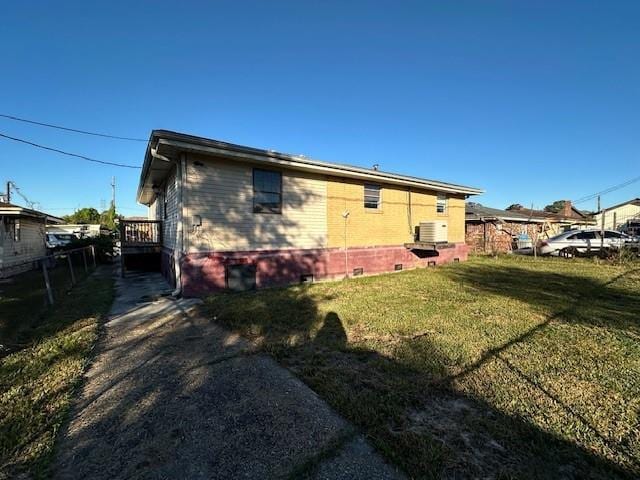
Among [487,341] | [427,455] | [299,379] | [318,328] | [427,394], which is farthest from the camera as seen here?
[318,328]

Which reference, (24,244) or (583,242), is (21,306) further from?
(583,242)

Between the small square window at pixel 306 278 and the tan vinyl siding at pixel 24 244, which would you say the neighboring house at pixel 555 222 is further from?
the tan vinyl siding at pixel 24 244

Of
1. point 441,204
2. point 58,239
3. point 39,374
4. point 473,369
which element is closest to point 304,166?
point 473,369

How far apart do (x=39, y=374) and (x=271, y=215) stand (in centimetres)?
566

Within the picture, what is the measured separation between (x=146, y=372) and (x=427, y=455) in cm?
293

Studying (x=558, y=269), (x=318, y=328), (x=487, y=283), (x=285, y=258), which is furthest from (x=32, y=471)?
(x=558, y=269)

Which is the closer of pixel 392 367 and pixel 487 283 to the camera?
pixel 392 367

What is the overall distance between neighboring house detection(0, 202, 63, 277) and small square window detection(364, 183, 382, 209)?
11.2m

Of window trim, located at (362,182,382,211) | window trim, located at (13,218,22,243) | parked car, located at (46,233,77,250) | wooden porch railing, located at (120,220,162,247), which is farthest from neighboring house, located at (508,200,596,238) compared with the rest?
parked car, located at (46,233,77,250)

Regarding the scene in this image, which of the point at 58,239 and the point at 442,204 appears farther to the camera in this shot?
the point at 58,239

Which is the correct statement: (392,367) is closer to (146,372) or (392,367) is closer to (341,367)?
(341,367)

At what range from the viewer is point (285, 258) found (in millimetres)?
8523

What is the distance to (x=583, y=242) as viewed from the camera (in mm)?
15531

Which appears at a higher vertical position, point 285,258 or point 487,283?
point 285,258
